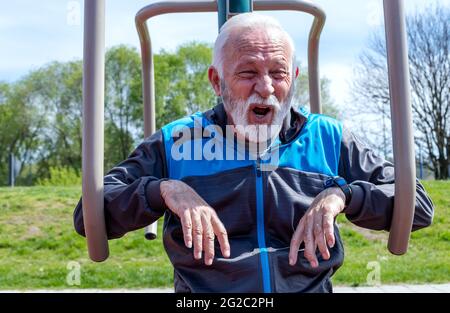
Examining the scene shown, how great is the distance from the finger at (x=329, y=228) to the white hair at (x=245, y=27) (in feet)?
1.63

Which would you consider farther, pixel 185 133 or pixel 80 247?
pixel 80 247

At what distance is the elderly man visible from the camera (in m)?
1.43

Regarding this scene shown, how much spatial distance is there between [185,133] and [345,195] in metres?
0.47

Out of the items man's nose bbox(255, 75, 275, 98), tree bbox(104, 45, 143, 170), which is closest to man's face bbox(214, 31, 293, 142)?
man's nose bbox(255, 75, 275, 98)

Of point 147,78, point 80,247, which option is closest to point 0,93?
point 80,247

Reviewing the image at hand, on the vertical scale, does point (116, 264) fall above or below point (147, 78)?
below

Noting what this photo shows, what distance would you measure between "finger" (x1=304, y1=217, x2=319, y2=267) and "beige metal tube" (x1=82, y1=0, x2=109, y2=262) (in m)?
0.44

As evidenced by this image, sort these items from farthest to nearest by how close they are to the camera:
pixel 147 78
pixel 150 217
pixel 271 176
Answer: pixel 147 78
pixel 271 176
pixel 150 217

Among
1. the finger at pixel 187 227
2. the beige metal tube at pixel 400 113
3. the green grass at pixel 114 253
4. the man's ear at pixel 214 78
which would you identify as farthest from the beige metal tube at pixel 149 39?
the green grass at pixel 114 253

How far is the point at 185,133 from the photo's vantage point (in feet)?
5.42

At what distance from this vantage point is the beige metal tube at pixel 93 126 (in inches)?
52.2

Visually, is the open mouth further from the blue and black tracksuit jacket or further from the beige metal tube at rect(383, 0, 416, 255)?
the beige metal tube at rect(383, 0, 416, 255)

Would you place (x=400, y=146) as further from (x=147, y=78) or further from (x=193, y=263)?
(x=147, y=78)

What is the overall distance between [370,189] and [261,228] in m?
0.28
